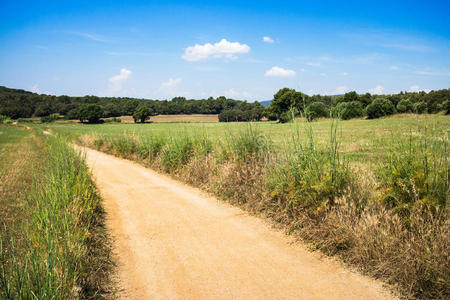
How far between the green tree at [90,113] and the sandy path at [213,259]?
10148 cm

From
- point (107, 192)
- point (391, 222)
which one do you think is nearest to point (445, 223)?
point (391, 222)

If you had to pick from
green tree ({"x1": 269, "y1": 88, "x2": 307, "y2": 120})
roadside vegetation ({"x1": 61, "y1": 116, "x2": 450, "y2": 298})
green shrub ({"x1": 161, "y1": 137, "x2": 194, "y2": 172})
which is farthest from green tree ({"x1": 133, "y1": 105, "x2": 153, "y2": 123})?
roadside vegetation ({"x1": 61, "y1": 116, "x2": 450, "y2": 298})

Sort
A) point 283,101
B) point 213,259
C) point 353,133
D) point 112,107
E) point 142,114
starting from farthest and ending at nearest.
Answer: point 112,107 → point 142,114 → point 283,101 → point 353,133 → point 213,259

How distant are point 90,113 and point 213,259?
105589mm

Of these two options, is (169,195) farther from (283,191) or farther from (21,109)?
(21,109)

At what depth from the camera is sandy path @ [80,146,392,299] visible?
11.0 ft

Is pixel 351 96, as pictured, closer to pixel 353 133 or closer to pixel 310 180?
pixel 353 133

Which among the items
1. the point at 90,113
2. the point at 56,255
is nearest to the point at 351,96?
the point at 56,255

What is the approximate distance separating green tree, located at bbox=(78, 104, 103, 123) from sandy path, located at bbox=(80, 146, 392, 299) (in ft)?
333

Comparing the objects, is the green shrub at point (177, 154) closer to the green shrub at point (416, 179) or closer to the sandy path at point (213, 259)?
the sandy path at point (213, 259)

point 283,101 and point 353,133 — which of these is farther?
point 283,101

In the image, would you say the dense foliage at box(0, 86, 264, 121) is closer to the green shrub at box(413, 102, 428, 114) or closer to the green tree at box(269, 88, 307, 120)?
the green tree at box(269, 88, 307, 120)

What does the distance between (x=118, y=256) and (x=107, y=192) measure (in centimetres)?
436

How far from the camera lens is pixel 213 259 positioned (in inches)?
163
